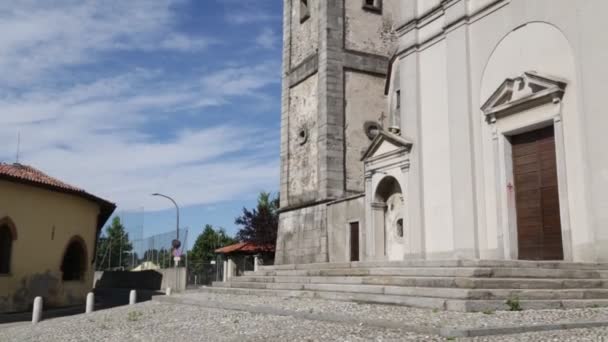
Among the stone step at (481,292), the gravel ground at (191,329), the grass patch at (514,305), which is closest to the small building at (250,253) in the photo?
the gravel ground at (191,329)

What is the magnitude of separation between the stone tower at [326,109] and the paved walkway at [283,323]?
10.5m

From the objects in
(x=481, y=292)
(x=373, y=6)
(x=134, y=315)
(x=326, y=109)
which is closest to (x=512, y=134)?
(x=481, y=292)

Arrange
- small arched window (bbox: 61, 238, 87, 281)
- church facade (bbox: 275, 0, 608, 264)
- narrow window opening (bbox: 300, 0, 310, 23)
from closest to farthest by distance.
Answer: church facade (bbox: 275, 0, 608, 264), small arched window (bbox: 61, 238, 87, 281), narrow window opening (bbox: 300, 0, 310, 23)

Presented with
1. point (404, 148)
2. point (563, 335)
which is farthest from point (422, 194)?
point (563, 335)

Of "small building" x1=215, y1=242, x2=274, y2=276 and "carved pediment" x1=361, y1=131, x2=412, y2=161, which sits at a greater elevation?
"carved pediment" x1=361, y1=131, x2=412, y2=161

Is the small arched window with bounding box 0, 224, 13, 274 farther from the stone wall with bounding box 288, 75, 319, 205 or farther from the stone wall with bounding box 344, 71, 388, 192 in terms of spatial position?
the stone wall with bounding box 344, 71, 388, 192

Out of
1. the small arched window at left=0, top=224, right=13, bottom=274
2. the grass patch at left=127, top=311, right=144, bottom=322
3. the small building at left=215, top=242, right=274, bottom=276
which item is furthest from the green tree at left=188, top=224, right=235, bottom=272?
the grass patch at left=127, top=311, right=144, bottom=322

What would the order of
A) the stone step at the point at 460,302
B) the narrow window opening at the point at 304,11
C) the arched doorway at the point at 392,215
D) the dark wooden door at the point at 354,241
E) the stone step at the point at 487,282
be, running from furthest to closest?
the narrow window opening at the point at 304,11 → the dark wooden door at the point at 354,241 → the arched doorway at the point at 392,215 → the stone step at the point at 487,282 → the stone step at the point at 460,302

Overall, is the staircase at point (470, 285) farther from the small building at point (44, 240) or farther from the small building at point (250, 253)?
the small building at point (250, 253)

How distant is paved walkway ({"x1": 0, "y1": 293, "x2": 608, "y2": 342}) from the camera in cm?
652

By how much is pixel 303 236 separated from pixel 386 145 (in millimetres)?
6753

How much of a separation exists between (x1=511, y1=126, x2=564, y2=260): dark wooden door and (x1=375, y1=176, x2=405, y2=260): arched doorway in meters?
4.89

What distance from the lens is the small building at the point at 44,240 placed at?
61.0 feet

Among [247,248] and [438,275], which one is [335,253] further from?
Result: [247,248]
